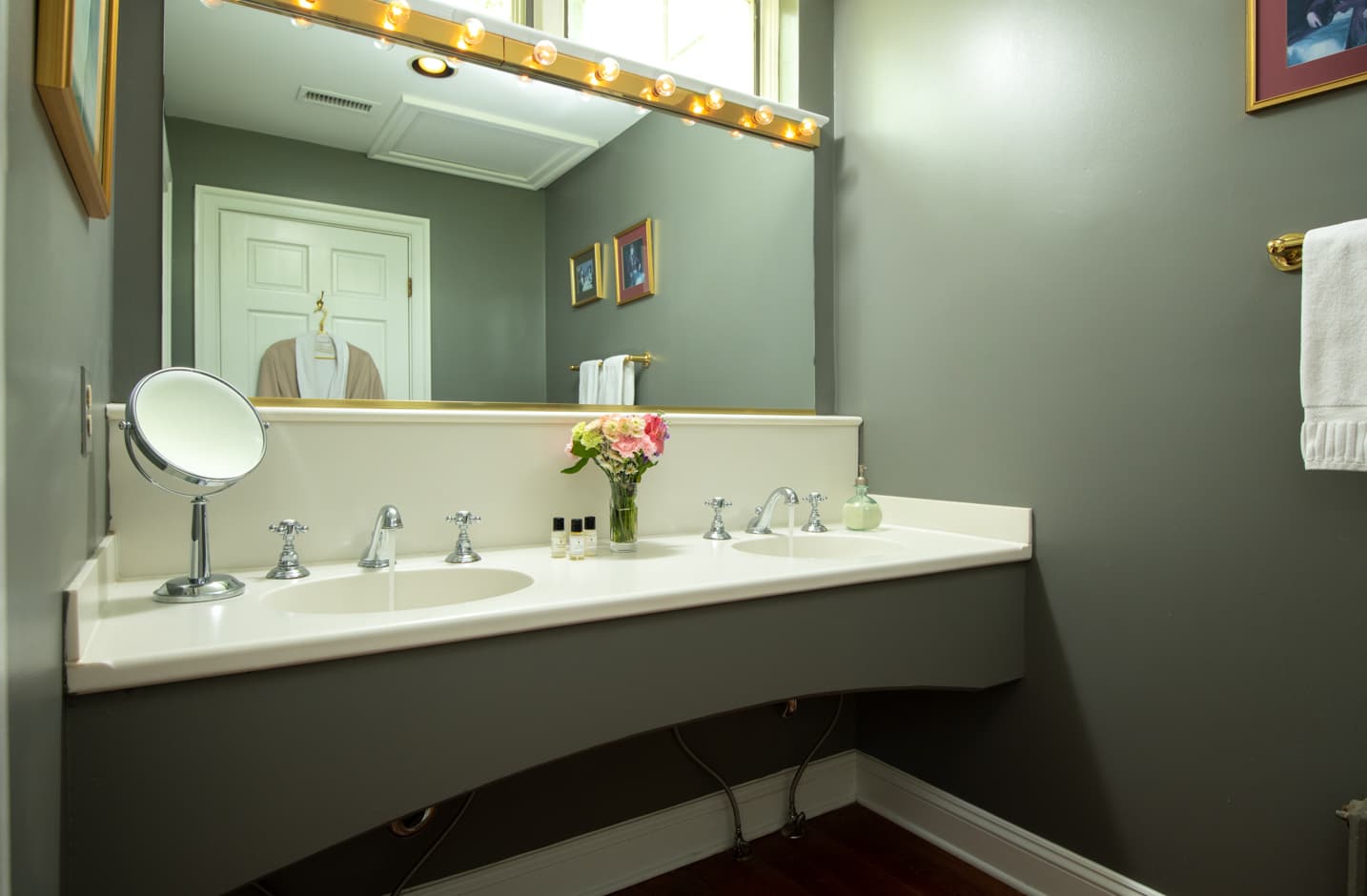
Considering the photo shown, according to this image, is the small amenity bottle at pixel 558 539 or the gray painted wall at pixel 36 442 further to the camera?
the small amenity bottle at pixel 558 539

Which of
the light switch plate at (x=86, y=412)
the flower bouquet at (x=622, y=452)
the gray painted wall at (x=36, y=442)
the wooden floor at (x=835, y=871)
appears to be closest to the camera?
the gray painted wall at (x=36, y=442)

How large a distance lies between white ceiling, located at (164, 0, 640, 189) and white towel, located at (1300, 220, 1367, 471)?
1.39 meters

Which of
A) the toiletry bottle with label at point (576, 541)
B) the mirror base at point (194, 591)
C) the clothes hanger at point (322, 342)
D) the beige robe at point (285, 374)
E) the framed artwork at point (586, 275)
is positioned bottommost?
the mirror base at point (194, 591)

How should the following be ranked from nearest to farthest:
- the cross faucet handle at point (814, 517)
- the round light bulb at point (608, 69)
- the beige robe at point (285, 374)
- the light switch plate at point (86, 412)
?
the light switch plate at point (86, 412) → the beige robe at point (285, 374) → the round light bulb at point (608, 69) → the cross faucet handle at point (814, 517)

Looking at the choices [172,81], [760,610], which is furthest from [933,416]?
[172,81]

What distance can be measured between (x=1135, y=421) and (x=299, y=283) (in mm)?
1602

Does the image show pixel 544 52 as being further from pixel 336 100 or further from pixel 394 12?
pixel 336 100

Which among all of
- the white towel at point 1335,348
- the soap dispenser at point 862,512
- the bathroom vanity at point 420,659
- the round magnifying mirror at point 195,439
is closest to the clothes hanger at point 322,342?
the bathroom vanity at point 420,659

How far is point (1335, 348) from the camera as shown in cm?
110

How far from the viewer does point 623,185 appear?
Answer: 5.97ft

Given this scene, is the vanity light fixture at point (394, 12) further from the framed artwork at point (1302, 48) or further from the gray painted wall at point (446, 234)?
the framed artwork at point (1302, 48)

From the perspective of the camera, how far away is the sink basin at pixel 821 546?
5.57 ft

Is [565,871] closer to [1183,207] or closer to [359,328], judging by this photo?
[359,328]

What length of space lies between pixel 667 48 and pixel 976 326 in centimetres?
106
